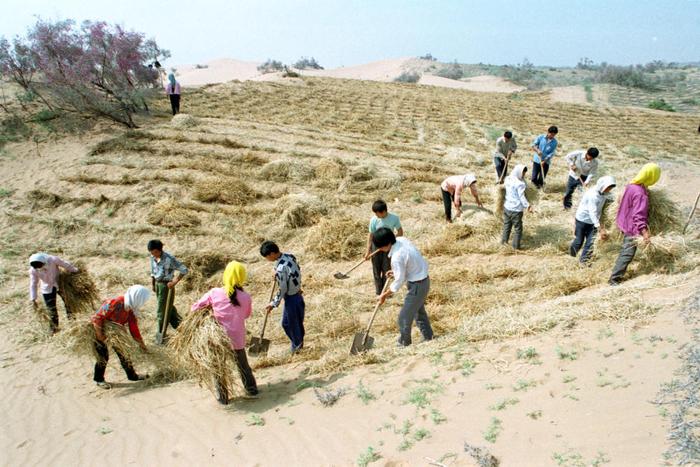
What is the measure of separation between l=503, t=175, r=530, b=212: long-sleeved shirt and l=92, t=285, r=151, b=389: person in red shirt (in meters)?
4.78

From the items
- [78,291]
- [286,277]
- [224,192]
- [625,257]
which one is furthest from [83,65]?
[625,257]

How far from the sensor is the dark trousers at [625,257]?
16.8 feet

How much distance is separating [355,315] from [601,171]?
25.5 ft

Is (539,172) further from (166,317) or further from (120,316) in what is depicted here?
(120,316)

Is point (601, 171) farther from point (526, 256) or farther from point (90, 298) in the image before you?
point (90, 298)

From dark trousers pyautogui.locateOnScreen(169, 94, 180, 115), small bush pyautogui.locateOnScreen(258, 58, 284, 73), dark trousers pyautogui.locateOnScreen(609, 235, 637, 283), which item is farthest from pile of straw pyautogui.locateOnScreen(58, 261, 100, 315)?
small bush pyautogui.locateOnScreen(258, 58, 284, 73)

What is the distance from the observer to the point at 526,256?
687cm

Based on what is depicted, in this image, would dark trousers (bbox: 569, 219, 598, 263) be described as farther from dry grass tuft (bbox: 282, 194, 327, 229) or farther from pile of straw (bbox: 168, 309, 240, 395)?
pile of straw (bbox: 168, 309, 240, 395)

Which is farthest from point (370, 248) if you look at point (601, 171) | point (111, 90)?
point (111, 90)

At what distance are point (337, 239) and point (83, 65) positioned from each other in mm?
10364

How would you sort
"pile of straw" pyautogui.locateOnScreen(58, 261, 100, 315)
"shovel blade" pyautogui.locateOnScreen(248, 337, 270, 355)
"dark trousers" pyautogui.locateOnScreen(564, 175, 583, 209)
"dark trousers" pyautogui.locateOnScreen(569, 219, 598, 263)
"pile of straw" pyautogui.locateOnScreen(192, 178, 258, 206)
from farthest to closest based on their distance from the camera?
"pile of straw" pyautogui.locateOnScreen(192, 178, 258, 206)
"dark trousers" pyautogui.locateOnScreen(564, 175, 583, 209)
"dark trousers" pyautogui.locateOnScreen(569, 219, 598, 263)
"pile of straw" pyautogui.locateOnScreen(58, 261, 100, 315)
"shovel blade" pyautogui.locateOnScreen(248, 337, 270, 355)

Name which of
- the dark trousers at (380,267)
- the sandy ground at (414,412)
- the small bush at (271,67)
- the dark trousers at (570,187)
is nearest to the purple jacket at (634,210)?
the sandy ground at (414,412)

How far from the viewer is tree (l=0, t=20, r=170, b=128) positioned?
12.8 m

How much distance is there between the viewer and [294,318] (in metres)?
4.98
